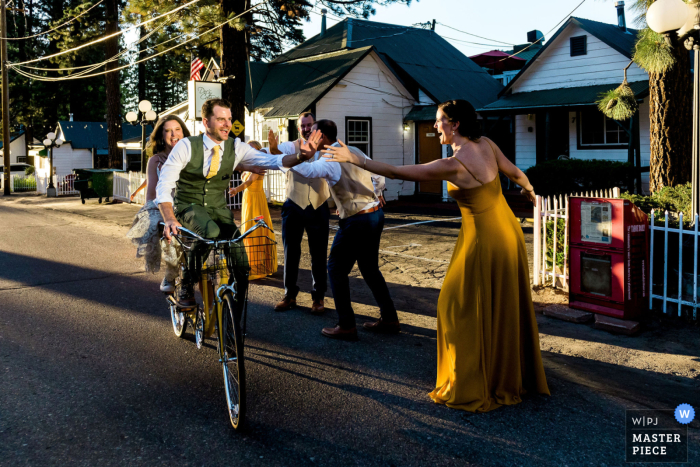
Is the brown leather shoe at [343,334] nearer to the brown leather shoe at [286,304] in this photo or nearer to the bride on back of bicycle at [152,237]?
the brown leather shoe at [286,304]

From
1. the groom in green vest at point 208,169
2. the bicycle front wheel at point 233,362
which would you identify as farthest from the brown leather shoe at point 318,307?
the bicycle front wheel at point 233,362

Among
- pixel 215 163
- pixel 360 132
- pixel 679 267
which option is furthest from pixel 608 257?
pixel 360 132

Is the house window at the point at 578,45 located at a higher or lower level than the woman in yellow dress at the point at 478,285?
higher

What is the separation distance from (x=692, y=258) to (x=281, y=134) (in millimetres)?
16440

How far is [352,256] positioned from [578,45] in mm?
15543

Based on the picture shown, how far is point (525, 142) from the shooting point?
65.9ft

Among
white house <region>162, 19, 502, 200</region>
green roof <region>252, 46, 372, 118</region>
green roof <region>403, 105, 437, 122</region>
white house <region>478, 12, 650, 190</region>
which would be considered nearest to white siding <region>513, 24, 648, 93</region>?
white house <region>478, 12, 650, 190</region>

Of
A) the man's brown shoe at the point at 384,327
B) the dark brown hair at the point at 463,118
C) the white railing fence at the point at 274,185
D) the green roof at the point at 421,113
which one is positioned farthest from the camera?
the green roof at the point at 421,113

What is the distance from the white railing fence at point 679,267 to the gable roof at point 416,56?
51.9 ft

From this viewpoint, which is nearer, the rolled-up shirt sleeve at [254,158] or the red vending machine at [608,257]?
the rolled-up shirt sleeve at [254,158]

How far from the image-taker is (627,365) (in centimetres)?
500

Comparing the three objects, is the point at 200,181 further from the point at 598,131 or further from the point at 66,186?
the point at 66,186

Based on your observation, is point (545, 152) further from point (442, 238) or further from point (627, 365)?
point (627, 365)

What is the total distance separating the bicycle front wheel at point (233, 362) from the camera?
371 cm
